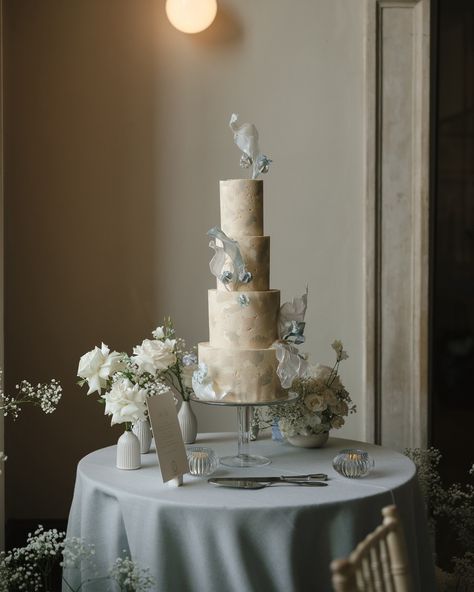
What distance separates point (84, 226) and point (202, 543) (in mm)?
1945

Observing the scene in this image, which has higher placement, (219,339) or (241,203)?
(241,203)

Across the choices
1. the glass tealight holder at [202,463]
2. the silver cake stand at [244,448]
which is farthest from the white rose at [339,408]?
the glass tealight holder at [202,463]

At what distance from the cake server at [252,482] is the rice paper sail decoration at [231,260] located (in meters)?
0.59

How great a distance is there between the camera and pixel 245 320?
255 cm

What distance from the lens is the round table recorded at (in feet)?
6.94

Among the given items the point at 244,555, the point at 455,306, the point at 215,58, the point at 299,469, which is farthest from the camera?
the point at 455,306

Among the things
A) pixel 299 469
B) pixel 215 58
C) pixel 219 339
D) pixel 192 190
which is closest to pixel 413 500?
pixel 299 469

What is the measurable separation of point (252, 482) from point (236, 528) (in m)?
0.24

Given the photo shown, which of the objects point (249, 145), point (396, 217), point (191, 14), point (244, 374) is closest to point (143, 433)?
point (244, 374)

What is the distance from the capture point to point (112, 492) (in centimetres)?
230

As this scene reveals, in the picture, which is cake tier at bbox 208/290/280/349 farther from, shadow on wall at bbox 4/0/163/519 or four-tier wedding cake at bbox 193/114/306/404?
shadow on wall at bbox 4/0/163/519

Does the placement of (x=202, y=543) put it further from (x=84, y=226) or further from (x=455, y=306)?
(x=455, y=306)

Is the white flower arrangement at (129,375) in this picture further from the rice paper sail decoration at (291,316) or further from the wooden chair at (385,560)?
the wooden chair at (385,560)

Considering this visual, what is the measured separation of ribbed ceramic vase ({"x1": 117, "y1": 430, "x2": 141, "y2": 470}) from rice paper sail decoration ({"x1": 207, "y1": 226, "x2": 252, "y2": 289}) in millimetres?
545
